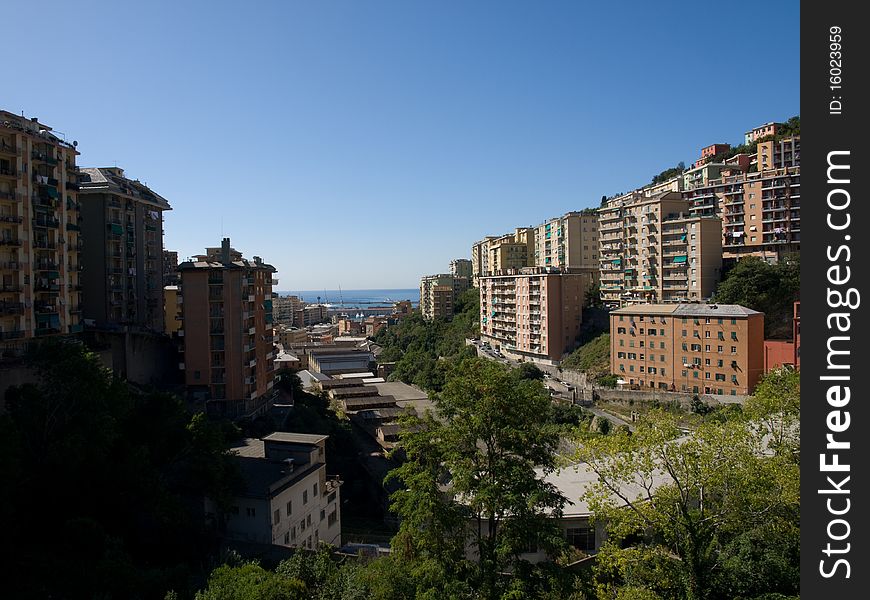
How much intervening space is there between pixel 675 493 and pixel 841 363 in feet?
23.5

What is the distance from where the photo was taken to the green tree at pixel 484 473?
1232cm

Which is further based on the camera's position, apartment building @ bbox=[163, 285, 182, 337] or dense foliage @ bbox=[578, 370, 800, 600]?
apartment building @ bbox=[163, 285, 182, 337]

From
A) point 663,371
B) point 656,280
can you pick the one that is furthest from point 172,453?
point 656,280

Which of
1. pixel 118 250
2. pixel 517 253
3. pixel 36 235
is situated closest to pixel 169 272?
pixel 118 250

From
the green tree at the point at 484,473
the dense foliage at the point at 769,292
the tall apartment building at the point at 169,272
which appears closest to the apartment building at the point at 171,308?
the tall apartment building at the point at 169,272

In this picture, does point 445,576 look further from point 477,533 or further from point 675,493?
point 675,493

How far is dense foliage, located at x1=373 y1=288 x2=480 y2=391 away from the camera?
233 feet

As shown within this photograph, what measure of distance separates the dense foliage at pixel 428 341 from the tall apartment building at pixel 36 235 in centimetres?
3670

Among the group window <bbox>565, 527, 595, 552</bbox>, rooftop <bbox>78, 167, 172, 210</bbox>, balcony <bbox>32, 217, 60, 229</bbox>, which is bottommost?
window <bbox>565, 527, 595, 552</bbox>

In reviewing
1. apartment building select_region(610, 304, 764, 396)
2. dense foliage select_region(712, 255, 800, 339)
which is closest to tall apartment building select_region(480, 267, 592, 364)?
apartment building select_region(610, 304, 764, 396)

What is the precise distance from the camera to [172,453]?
915 inches

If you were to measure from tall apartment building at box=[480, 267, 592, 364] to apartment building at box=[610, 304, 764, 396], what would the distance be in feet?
30.0

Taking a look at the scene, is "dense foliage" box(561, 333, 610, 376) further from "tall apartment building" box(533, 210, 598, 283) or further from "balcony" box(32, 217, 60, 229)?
"balcony" box(32, 217, 60, 229)

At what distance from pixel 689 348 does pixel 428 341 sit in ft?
163
